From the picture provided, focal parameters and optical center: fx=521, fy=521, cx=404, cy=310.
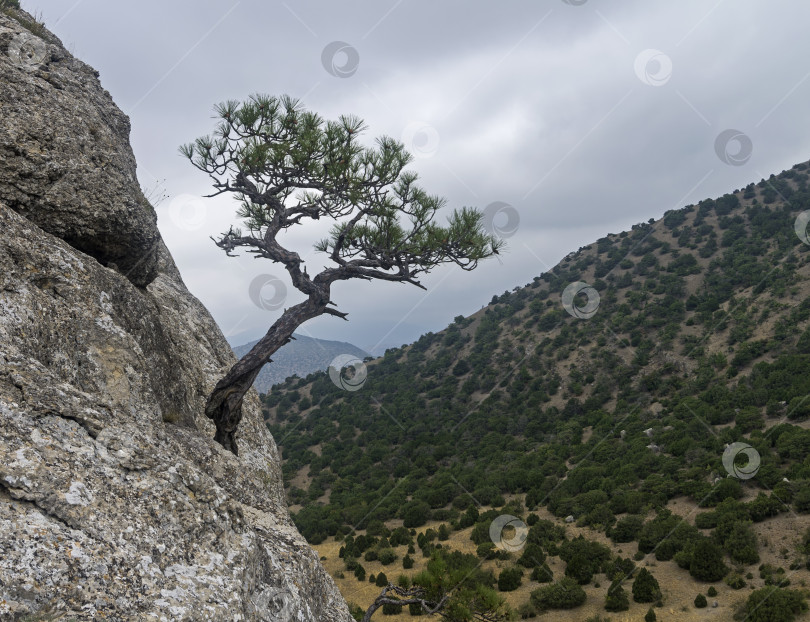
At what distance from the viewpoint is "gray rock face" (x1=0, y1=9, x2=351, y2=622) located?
3189mm

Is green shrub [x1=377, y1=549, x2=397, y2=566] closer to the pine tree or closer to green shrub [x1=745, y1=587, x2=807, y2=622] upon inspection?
the pine tree

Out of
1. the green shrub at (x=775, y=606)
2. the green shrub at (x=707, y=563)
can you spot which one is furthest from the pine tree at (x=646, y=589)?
the green shrub at (x=775, y=606)

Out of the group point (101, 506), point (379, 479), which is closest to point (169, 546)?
point (101, 506)

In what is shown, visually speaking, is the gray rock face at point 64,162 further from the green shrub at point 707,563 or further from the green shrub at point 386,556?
the green shrub at point 386,556

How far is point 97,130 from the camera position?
6.56 meters

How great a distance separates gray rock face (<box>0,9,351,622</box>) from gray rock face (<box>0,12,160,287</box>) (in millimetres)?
26

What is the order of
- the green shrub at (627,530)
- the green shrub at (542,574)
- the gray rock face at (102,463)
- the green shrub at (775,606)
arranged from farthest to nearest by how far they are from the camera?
1. the green shrub at (627,530)
2. the green shrub at (542,574)
3. the green shrub at (775,606)
4. the gray rock face at (102,463)

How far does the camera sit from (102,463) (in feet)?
12.4

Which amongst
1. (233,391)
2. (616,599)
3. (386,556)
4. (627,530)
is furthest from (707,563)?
(233,391)

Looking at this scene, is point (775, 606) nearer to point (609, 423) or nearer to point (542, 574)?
point (542, 574)

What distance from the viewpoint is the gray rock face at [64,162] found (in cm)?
558

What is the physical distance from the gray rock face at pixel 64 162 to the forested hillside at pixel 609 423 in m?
19.5

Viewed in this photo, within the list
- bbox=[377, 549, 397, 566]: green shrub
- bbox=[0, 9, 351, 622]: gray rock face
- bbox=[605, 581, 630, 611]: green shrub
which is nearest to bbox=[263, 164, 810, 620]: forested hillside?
bbox=[605, 581, 630, 611]: green shrub

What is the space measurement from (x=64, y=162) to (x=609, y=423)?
127 feet
